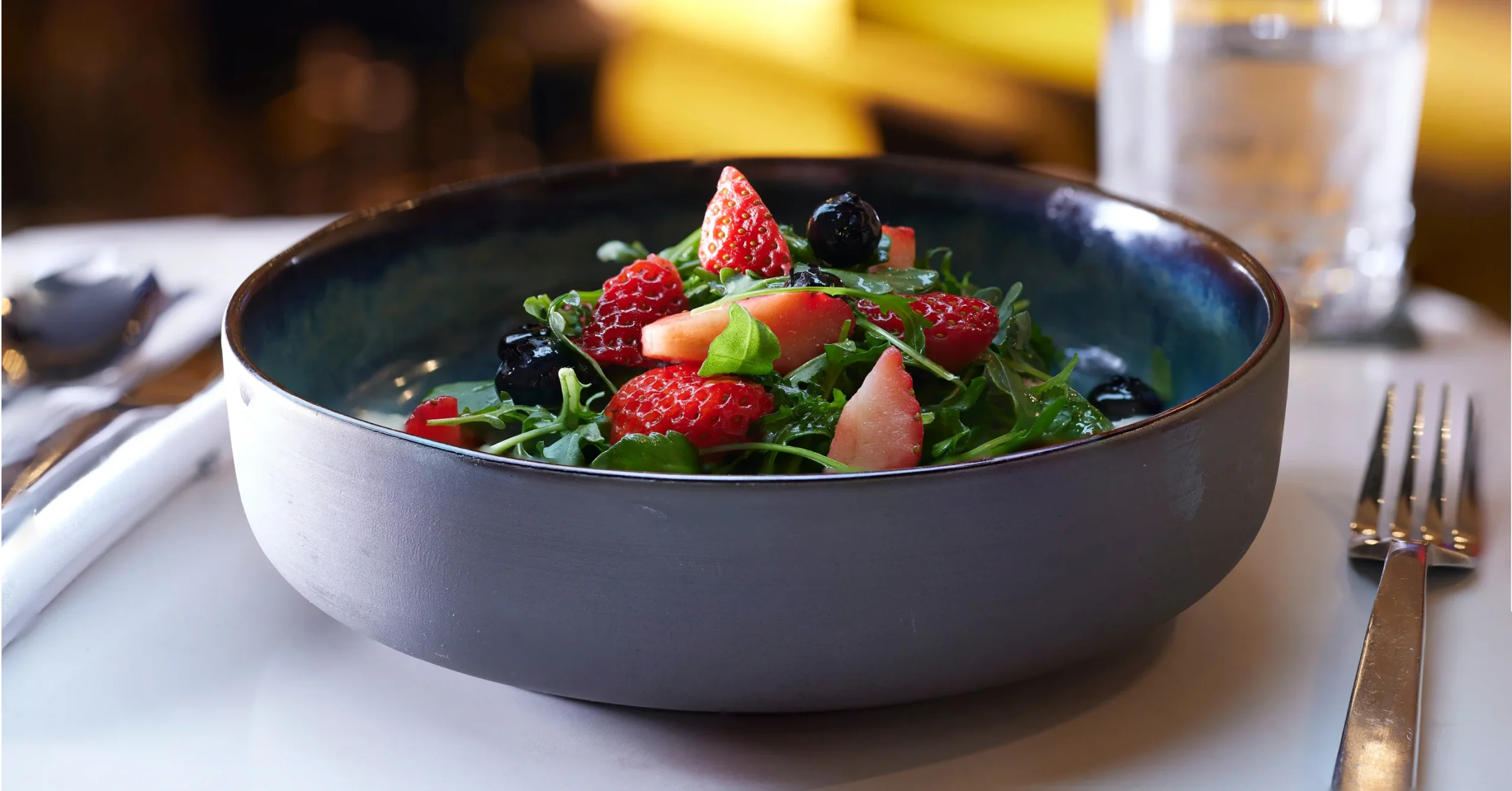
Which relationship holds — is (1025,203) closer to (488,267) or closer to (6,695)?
(488,267)

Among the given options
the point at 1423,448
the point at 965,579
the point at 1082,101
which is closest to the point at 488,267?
the point at 965,579

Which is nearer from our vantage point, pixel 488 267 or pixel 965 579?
pixel 965 579

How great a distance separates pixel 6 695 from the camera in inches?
29.8

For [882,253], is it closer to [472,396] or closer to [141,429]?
[472,396]

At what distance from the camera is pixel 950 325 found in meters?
0.83

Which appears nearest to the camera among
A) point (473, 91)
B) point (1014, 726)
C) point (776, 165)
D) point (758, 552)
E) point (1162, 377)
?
point (758, 552)

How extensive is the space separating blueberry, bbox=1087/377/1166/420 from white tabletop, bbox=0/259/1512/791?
130 millimetres

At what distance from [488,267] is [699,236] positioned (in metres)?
0.25

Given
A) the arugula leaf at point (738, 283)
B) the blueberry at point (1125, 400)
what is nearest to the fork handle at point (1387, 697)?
the blueberry at point (1125, 400)

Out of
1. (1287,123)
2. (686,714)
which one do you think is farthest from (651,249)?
(1287,123)

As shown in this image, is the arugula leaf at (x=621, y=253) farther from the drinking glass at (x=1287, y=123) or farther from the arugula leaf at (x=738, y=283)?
the drinking glass at (x=1287, y=123)

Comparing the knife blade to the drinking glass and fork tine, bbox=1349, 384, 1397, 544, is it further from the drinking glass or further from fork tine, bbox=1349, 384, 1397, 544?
the drinking glass

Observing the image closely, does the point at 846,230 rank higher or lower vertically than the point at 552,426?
higher

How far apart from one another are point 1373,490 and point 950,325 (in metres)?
0.35
